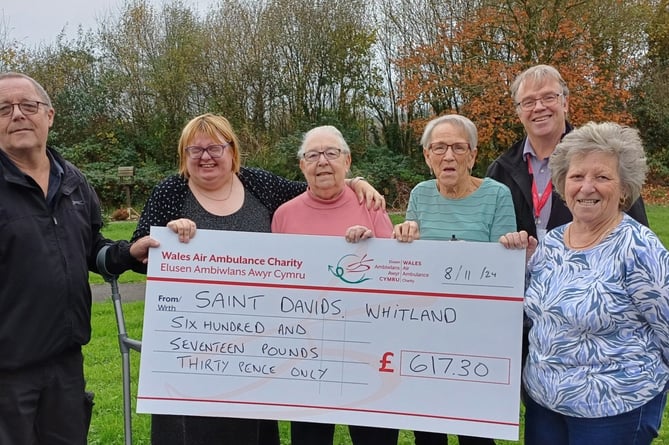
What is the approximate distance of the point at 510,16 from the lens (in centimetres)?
1448

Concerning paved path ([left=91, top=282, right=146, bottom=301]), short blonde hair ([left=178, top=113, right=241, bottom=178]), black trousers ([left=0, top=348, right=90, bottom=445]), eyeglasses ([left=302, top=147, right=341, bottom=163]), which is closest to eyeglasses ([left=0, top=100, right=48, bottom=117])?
short blonde hair ([left=178, top=113, right=241, bottom=178])

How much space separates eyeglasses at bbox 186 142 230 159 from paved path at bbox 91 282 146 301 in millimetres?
4934

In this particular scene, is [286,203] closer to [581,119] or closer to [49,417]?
[49,417]

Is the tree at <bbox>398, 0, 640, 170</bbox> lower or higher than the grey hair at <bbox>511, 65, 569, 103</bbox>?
higher

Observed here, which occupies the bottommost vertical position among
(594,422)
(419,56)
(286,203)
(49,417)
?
(49,417)

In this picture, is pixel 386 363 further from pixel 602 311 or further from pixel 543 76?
pixel 543 76

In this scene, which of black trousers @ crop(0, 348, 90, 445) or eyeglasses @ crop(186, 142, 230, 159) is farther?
eyeglasses @ crop(186, 142, 230, 159)

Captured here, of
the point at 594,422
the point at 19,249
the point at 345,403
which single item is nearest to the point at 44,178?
the point at 19,249

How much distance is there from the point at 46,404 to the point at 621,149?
261 cm

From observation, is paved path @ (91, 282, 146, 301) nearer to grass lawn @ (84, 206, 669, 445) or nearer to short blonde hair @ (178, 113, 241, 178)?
grass lawn @ (84, 206, 669, 445)

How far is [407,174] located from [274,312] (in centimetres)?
1286

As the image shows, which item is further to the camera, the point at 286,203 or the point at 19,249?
the point at 286,203

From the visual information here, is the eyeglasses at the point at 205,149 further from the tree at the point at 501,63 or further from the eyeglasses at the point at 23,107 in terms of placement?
the tree at the point at 501,63

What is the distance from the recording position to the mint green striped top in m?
2.73
